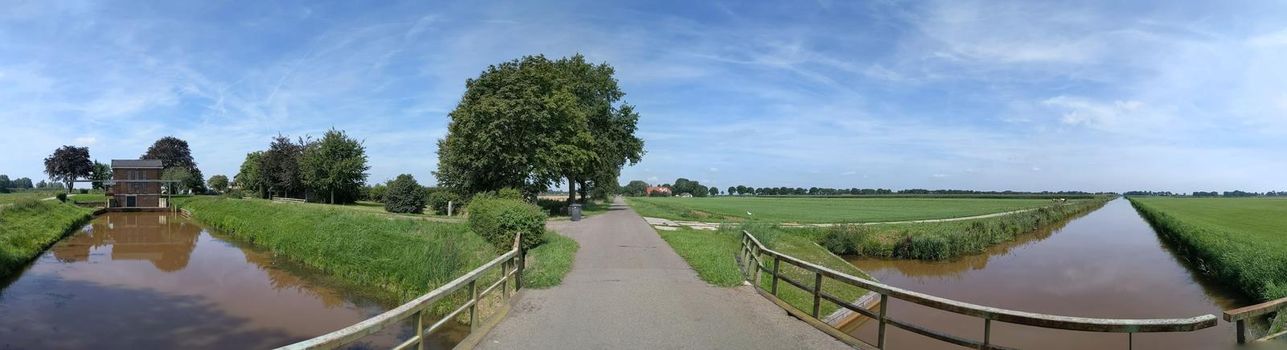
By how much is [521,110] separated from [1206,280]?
29232 mm

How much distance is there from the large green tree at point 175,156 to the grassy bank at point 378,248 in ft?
229

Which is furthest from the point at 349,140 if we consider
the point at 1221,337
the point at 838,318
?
the point at 1221,337

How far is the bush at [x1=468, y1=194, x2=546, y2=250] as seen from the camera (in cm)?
1798

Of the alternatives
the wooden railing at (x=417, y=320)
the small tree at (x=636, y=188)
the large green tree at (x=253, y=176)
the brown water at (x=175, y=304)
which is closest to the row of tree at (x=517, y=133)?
the brown water at (x=175, y=304)

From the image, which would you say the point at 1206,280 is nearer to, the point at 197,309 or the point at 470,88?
the point at 197,309

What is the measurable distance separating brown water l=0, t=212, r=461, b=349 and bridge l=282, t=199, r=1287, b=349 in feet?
7.42

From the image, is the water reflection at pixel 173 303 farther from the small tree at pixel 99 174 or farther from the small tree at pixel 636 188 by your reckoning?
the small tree at pixel 636 188

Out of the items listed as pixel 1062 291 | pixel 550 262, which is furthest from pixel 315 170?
pixel 1062 291

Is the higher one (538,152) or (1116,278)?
(538,152)

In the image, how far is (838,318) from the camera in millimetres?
10398

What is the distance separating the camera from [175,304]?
49.9 ft

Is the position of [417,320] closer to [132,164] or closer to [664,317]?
[664,317]

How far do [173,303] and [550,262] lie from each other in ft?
33.0

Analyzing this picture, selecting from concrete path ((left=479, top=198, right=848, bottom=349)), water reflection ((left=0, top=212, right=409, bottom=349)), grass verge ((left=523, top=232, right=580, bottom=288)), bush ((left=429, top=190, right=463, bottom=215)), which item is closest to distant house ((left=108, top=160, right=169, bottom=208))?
bush ((left=429, top=190, right=463, bottom=215))
